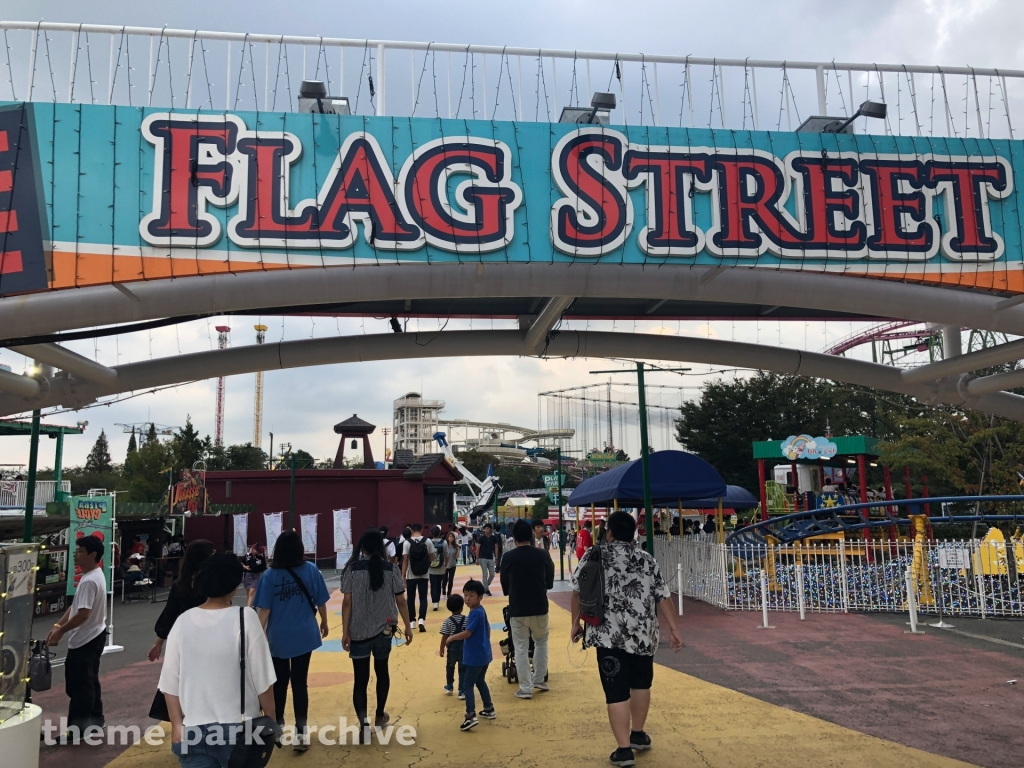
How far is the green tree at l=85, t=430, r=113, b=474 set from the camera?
3585 inches

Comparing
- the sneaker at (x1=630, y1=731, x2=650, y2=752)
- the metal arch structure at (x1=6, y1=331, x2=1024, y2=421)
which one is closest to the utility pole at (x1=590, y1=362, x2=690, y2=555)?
the metal arch structure at (x1=6, y1=331, x2=1024, y2=421)

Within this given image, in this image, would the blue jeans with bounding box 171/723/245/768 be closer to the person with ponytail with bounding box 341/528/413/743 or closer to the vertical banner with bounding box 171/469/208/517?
the person with ponytail with bounding box 341/528/413/743

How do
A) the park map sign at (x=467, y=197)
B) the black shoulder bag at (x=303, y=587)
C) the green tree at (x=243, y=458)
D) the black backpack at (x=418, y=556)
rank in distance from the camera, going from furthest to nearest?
1. the green tree at (x=243, y=458)
2. the black backpack at (x=418, y=556)
3. the park map sign at (x=467, y=197)
4. the black shoulder bag at (x=303, y=587)

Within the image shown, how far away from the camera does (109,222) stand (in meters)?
7.78

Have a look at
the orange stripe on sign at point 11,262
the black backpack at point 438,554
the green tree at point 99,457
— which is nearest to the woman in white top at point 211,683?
the orange stripe on sign at point 11,262

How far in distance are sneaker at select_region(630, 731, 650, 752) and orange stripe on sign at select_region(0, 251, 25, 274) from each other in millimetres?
7025

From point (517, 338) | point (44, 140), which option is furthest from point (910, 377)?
point (44, 140)

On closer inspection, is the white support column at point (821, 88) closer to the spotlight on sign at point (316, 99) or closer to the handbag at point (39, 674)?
the spotlight on sign at point (316, 99)

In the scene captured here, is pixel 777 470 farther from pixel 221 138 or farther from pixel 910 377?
pixel 221 138

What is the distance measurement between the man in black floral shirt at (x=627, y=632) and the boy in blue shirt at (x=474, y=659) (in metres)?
1.23

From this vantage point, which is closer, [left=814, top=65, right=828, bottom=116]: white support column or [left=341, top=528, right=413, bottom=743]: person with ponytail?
[left=341, top=528, right=413, bottom=743]: person with ponytail

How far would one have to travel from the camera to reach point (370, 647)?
6.63 metres

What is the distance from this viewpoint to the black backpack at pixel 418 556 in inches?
479

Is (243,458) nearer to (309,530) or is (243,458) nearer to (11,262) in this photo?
(309,530)
